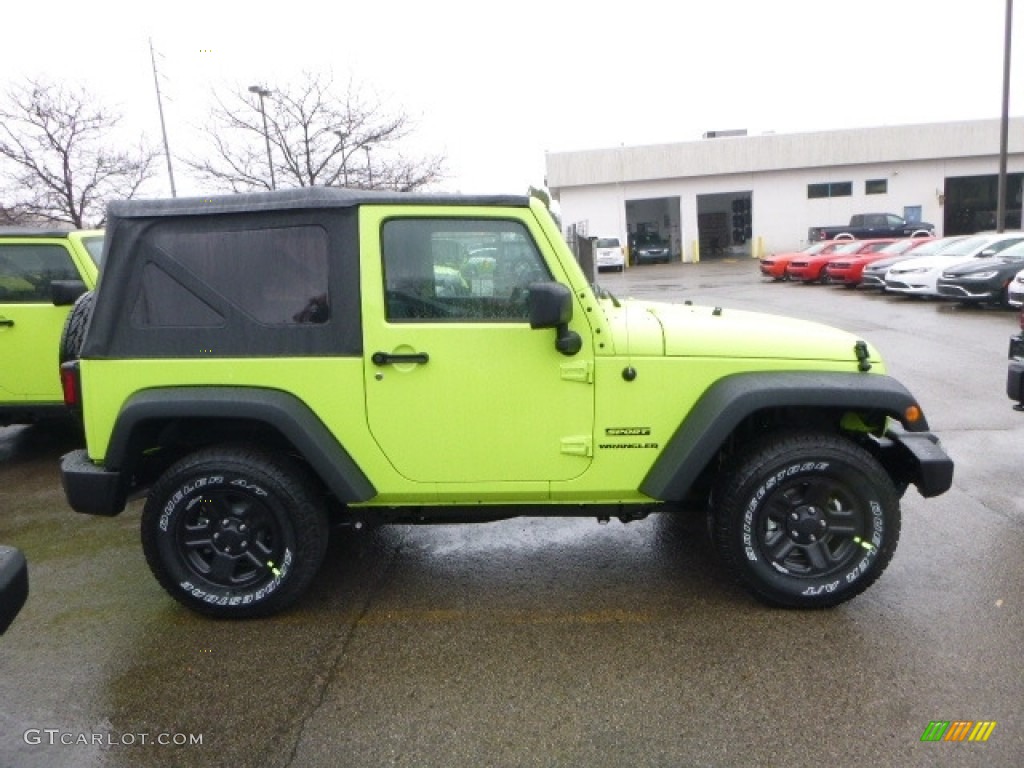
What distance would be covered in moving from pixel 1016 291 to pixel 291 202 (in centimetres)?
1455

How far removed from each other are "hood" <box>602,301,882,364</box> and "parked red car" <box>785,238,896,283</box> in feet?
67.8

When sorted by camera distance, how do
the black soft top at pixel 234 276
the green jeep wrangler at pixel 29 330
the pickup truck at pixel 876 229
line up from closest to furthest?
the black soft top at pixel 234 276 < the green jeep wrangler at pixel 29 330 < the pickup truck at pixel 876 229

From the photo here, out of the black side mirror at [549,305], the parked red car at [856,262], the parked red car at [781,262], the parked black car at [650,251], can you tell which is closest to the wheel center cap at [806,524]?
the black side mirror at [549,305]

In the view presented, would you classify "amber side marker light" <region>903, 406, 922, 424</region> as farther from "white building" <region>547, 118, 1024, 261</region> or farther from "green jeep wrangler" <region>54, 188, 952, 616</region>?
"white building" <region>547, 118, 1024, 261</region>

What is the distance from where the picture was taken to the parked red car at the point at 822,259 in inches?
908

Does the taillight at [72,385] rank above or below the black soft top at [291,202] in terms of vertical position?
below

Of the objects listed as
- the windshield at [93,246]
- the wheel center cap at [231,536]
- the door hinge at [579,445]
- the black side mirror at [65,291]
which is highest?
the windshield at [93,246]

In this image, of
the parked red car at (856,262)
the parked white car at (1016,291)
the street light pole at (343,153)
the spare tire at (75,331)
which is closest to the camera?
the spare tire at (75,331)

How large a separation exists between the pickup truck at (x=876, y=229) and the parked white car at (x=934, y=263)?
13.6 m

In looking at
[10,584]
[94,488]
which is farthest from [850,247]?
[10,584]

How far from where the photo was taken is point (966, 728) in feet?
9.29

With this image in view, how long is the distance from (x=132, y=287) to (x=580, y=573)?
8.67ft

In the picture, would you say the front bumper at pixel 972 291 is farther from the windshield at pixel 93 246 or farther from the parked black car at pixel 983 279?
the windshield at pixel 93 246

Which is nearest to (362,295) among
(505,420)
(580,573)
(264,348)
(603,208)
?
(264,348)
